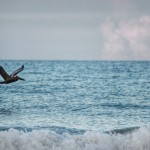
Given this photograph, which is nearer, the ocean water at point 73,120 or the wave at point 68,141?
the wave at point 68,141

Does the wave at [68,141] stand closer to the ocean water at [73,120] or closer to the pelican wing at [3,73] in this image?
the ocean water at [73,120]

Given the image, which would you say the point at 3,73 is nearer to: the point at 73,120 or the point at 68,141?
the point at 68,141

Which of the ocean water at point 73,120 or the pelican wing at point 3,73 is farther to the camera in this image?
the ocean water at point 73,120

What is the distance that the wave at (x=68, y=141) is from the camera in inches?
554

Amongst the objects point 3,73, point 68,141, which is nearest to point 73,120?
point 68,141

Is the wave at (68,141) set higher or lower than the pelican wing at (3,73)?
lower

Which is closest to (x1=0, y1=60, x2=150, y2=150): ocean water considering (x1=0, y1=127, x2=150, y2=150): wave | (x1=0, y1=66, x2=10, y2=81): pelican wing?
(x1=0, y1=127, x2=150, y2=150): wave

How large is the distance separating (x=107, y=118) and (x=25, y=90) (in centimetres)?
1368

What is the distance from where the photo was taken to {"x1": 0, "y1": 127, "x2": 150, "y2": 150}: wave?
46.1 ft

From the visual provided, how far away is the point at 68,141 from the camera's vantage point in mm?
14789

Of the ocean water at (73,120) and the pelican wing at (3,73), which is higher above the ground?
the pelican wing at (3,73)

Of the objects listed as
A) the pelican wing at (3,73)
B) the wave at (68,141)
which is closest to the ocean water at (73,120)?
the wave at (68,141)

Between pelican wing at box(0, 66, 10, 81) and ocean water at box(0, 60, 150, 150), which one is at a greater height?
pelican wing at box(0, 66, 10, 81)

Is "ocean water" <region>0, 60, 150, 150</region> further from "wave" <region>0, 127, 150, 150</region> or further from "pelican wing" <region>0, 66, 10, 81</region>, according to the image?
"pelican wing" <region>0, 66, 10, 81</region>
